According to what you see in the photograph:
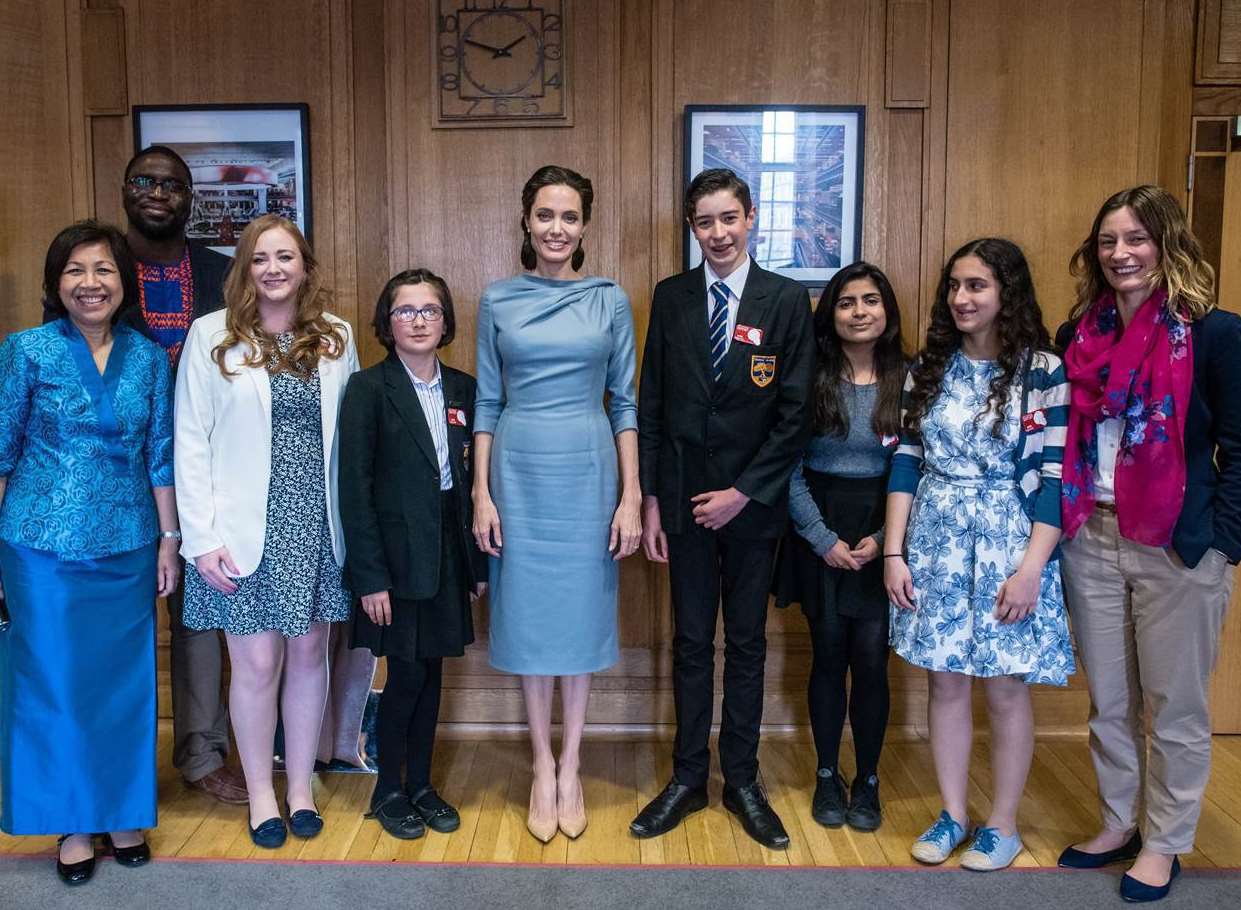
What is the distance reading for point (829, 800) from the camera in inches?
106

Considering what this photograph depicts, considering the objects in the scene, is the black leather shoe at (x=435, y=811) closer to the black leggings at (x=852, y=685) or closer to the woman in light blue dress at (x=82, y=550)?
the woman in light blue dress at (x=82, y=550)

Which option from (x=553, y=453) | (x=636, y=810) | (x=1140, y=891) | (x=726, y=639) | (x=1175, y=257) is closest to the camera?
(x=1175, y=257)

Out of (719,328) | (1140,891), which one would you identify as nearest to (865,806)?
(1140,891)

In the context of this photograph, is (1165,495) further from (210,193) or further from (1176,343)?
(210,193)

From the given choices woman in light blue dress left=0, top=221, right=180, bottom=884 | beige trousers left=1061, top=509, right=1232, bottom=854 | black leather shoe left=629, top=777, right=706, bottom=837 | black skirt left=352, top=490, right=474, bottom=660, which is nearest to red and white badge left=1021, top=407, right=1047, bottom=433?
beige trousers left=1061, top=509, right=1232, bottom=854

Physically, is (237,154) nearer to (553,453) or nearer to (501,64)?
(501,64)

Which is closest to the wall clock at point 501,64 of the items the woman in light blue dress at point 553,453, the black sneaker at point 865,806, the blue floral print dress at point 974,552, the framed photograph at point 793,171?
the framed photograph at point 793,171

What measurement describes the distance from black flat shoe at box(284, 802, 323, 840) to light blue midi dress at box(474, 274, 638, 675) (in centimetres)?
62

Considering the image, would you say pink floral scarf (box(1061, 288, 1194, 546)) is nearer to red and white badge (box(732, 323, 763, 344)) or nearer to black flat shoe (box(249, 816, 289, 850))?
red and white badge (box(732, 323, 763, 344))

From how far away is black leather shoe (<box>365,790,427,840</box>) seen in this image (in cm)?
257

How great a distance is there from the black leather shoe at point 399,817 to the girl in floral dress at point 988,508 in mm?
1249

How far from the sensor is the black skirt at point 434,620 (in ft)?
8.19

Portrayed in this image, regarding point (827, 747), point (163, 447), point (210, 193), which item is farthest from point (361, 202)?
point (827, 747)

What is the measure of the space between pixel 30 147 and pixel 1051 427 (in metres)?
3.09
